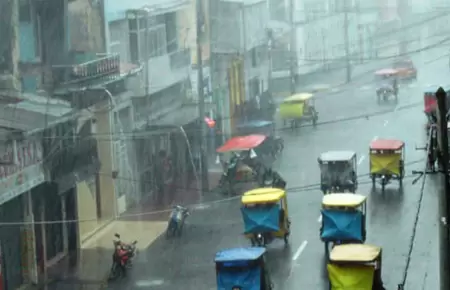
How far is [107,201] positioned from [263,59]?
45.5 feet

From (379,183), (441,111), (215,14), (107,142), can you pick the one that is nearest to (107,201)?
(107,142)

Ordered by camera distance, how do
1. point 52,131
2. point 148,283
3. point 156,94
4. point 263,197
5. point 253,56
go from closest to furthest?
point 148,283, point 263,197, point 52,131, point 156,94, point 253,56

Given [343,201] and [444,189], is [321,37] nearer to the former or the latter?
[343,201]

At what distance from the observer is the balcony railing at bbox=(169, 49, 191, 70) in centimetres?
2581

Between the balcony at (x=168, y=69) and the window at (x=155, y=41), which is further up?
the window at (x=155, y=41)

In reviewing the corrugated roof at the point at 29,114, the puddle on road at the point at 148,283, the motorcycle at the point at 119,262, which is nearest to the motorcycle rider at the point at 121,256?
the motorcycle at the point at 119,262

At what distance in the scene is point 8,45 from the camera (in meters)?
18.2

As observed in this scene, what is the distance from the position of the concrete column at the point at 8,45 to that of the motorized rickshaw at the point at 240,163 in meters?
6.42

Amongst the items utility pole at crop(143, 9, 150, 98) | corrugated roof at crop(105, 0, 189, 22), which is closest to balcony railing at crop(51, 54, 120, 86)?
corrugated roof at crop(105, 0, 189, 22)

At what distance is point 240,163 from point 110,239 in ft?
14.7

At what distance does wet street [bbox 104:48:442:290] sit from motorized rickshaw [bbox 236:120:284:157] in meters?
0.39

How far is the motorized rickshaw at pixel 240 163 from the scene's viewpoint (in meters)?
22.9

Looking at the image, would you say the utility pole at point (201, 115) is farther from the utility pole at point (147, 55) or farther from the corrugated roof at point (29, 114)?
the corrugated roof at point (29, 114)

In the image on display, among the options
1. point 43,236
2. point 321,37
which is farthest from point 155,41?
point 321,37
